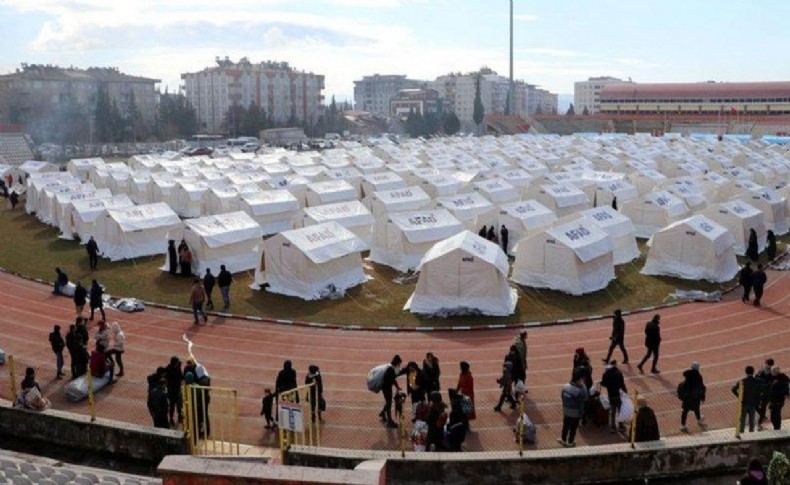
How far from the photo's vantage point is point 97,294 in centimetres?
2027

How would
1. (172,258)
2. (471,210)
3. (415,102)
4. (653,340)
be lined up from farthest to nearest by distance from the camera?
1. (415,102)
2. (471,210)
3. (172,258)
4. (653,340)

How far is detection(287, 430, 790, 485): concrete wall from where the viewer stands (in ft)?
37.0

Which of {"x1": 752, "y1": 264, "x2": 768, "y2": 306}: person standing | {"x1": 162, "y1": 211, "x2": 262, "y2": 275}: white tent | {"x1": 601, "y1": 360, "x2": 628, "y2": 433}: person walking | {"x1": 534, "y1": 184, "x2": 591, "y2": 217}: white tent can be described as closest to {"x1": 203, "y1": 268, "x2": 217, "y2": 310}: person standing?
{"x1": 162, "y1": 211, "x2": 262, "y2": 275}: white tent

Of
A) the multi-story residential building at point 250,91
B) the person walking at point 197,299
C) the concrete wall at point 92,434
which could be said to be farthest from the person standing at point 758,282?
the multi-story residential building at point 250,91

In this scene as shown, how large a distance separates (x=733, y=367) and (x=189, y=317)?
557 inches

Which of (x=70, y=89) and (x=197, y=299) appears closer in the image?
(x=197, y=299)

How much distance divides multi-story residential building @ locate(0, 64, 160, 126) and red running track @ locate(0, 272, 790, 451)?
99321 mm

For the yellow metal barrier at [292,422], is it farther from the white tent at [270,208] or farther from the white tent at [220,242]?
the white tent at [270,208]

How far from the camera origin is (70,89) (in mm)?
117688

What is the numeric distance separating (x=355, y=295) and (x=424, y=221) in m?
5.31

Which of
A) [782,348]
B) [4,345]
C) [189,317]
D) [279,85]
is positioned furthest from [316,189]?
[279,85]

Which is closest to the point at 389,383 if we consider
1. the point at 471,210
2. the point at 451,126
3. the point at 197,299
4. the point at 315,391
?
the point at 315,391

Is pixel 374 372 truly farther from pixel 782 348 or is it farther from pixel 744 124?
pixel 744 124

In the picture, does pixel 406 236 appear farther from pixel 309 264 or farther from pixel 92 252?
pixel 92 252
